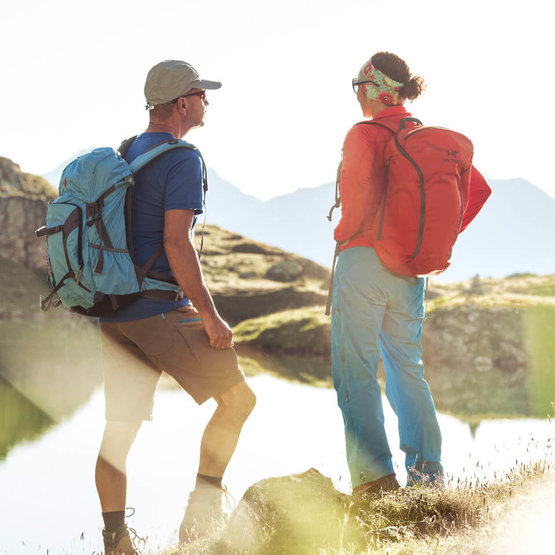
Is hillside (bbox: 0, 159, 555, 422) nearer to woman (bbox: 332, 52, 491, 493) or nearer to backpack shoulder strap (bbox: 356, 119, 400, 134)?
woman (bbox: 332, 52, 491, 493)

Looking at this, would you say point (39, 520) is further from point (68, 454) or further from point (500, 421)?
point (500, 421)

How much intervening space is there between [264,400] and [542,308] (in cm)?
2550

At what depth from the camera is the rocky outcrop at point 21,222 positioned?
73562mm

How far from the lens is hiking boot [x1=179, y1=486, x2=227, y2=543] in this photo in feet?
14.4

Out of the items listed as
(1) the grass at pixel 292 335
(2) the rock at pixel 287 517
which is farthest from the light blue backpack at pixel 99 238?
(1) the grass at pixel 292 335

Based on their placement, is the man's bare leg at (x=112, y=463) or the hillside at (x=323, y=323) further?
the hillside at (x=323, y=323)

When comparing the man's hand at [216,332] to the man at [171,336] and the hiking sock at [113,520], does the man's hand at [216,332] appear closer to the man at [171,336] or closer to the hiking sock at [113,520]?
the man at [171,336]

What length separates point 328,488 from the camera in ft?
16.2

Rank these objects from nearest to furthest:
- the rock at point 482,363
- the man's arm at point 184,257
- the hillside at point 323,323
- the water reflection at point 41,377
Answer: the man's arm at point 184,257
the water reflection at point 41,377
the hillside at point 323,323
the rock at point 482,363

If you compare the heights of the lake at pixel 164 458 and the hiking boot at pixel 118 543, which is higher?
the hiking boot at pixel 118 543

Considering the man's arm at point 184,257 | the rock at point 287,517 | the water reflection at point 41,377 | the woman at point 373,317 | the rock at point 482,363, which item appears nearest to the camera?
the man's arm at point 184,257

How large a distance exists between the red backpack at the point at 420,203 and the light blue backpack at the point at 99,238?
65.3 inches

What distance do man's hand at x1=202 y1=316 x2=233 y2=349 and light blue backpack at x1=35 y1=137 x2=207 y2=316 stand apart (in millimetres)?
354

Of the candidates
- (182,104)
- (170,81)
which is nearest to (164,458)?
(182,104)
